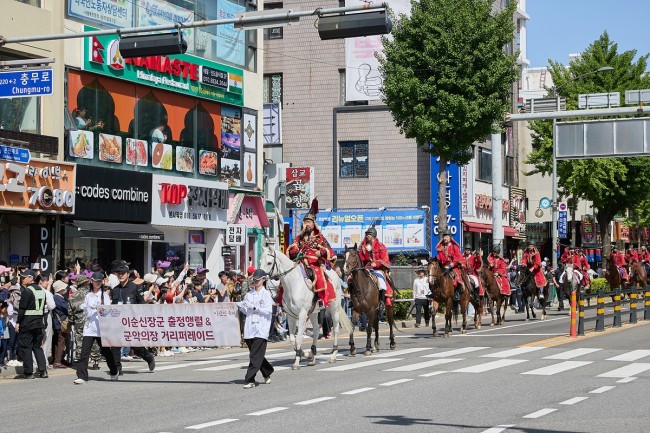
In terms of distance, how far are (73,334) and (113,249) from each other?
11.2m

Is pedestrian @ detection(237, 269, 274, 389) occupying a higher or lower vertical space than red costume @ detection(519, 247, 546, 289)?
lower

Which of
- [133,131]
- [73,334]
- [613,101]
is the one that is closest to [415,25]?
[613,101]

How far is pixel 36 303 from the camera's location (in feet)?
67.3

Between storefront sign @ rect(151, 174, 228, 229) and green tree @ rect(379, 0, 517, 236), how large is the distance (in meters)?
8.23

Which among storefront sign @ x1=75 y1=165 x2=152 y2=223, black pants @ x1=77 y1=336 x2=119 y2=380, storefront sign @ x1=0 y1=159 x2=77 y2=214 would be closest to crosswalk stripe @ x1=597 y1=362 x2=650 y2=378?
black pants @ x1=77 y1=336 x2=119 y2=380

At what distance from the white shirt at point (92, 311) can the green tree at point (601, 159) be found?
41477 millimetres

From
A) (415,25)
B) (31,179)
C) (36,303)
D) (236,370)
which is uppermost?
(415,25)

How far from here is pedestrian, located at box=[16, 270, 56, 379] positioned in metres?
20.3

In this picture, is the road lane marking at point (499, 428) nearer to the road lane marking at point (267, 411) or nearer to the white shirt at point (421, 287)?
the road lane marking at point (267, 411)

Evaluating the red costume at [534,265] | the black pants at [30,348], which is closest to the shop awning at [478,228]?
the red costume at [534,265]

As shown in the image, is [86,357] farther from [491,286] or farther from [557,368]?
[491,286]

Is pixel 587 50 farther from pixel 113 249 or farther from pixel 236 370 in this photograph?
pixel 236 370

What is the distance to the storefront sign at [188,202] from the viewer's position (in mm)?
35500

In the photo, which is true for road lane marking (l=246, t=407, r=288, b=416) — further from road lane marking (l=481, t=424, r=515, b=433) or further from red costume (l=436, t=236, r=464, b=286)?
red costume (l=436, t=236, r=464, b=286)
